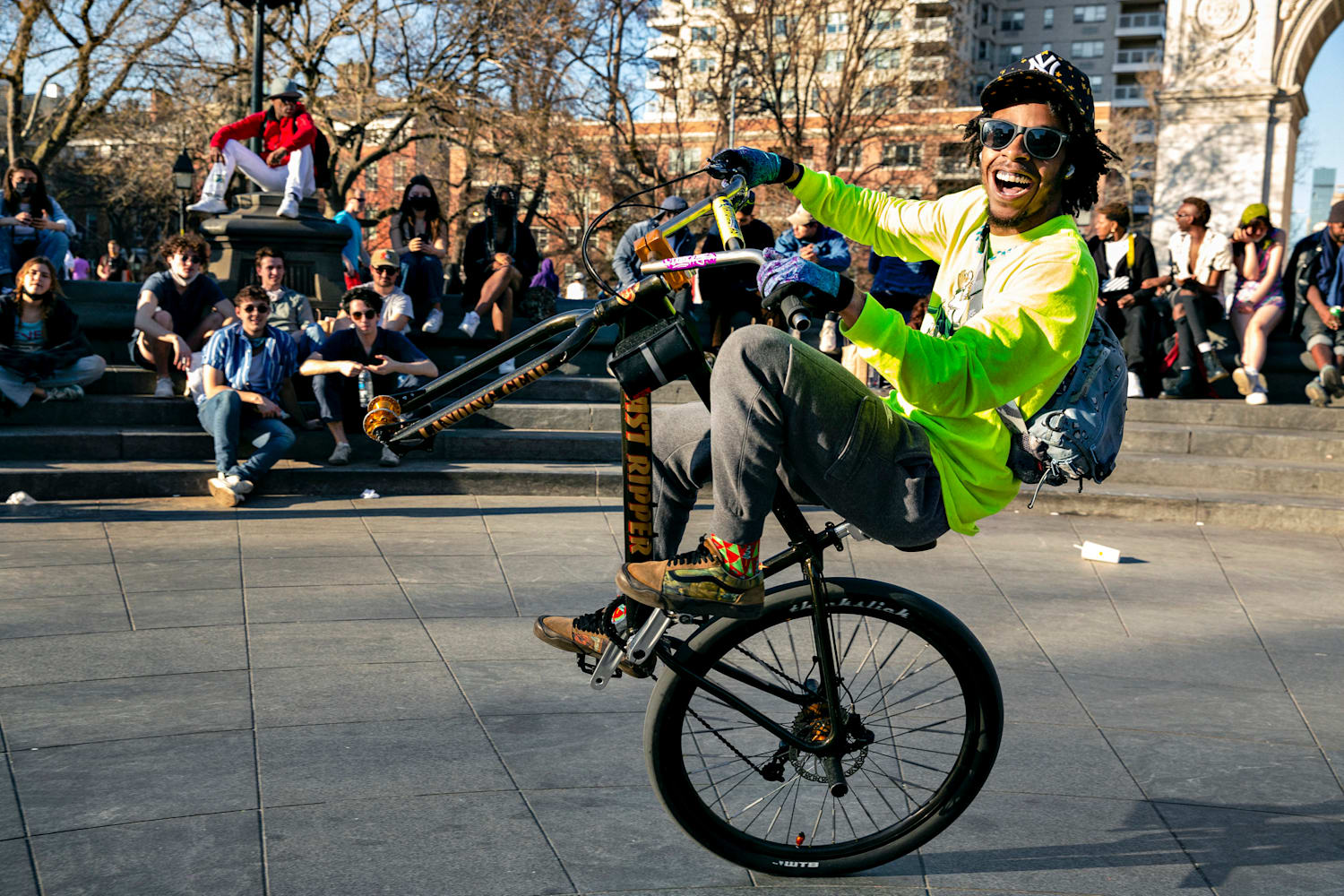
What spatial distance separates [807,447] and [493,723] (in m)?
1.83

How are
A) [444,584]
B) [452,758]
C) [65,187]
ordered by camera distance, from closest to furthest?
[452,758], [444,584], [65,187]

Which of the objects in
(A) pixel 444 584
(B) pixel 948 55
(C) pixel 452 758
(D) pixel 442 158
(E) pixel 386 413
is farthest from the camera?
(D) pixel 442 158

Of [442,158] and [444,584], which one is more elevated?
[442,158]

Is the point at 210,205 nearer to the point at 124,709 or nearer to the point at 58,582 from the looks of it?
the point at 58,582

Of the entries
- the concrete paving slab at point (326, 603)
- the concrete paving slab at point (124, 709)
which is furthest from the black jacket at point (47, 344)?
the concrete paving slab at point (124, 709)

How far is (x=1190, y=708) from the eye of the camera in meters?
4.67

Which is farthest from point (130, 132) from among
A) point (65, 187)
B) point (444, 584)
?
point (444, 584)

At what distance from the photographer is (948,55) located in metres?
27.6

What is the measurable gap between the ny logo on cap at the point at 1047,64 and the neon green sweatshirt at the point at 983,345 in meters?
0.38

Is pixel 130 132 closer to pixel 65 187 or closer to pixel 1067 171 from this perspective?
pixel 65 187

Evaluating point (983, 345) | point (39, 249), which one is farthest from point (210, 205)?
Result: point (983, 345)

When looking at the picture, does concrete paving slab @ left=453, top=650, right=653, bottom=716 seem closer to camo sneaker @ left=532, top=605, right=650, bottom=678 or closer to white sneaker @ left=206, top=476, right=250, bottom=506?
camo sneaker @ left=532, top=605, right=650, bottom=678

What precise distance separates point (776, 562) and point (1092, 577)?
4.17 metres

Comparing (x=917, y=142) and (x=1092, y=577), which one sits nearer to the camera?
(x=1092, y=577)
